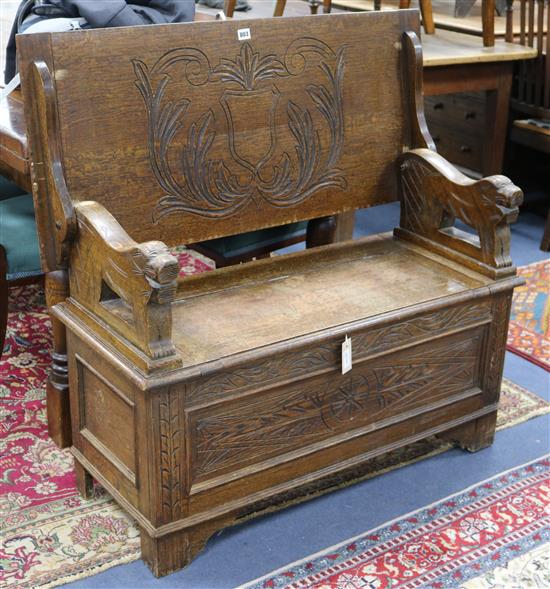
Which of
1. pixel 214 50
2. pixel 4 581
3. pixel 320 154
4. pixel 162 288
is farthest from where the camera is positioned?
pixel 320 154

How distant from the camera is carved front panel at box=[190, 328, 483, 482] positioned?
2145mm

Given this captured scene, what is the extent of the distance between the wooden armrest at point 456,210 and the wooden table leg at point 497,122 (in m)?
1.64

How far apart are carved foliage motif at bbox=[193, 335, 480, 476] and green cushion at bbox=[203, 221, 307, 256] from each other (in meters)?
0.81

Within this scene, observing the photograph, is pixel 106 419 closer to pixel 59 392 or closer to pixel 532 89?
pixel 59 392

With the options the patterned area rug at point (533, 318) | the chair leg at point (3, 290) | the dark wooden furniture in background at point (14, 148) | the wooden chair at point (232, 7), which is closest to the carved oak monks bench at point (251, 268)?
the dark wooden furniture in background at point (14, 148)

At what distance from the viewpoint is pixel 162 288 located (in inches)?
75.2

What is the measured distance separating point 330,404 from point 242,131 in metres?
0.76

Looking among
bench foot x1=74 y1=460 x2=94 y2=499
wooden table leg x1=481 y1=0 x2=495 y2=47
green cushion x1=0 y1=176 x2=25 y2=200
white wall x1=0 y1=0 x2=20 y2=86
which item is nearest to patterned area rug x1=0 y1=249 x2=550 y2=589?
bench foot x1=74 y1=460 x2=94 y2=499

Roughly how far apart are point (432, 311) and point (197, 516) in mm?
803

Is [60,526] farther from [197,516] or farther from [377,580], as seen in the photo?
[377,580]

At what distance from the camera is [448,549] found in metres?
Result: 2.31

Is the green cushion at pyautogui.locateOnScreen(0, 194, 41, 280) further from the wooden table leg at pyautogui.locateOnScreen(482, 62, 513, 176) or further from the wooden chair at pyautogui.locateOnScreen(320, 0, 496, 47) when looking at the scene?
the wooden table leg at pyautogui.locateOnScreen(482, 62, 513, 176)

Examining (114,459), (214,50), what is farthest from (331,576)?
(214,50)

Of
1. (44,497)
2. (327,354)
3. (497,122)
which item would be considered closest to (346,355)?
(327,354)
